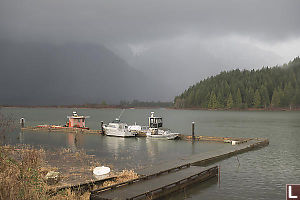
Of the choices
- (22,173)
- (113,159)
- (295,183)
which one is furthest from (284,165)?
(22,173)

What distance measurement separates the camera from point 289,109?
646ft

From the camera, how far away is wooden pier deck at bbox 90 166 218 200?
14148mm

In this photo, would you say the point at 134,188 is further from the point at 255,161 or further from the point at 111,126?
the point at 111,126

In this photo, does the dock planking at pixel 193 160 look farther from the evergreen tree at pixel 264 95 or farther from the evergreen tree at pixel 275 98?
the evergreen tree at pixel 264 95

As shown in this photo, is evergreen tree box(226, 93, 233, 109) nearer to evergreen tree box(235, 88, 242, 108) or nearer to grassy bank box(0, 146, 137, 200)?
evergreen tree box(235, 88, 242, 108)

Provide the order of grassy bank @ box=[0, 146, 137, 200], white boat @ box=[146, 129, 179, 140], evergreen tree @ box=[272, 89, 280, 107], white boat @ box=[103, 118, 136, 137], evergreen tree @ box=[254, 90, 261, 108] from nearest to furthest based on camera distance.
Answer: grassy bank @ box=[0, 146, 137, 200] < white boat @ box=[146, 129, 179, 140] < white boat @ box=[103, 118, 136, 137] < evergreen tree @ box=[272, 89, 280, 107] < evergreen tree @ box=[254, 90, 261, 108]

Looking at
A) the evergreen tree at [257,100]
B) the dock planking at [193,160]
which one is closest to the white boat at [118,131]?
the dock planking at [193,160]

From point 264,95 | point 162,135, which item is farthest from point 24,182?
point 264,95

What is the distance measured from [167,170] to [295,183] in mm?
9222

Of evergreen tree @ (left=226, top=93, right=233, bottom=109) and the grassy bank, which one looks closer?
the grassy bank

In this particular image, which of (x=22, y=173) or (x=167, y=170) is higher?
(x=22, y=173)

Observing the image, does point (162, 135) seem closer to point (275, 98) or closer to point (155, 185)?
point (155, 185)

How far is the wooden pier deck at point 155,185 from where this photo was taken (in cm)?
1415

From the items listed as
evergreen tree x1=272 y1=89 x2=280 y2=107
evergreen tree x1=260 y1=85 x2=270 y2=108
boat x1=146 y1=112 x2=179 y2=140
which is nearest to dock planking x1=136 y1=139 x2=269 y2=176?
boat x1=146 y1=112 x2=179 y2=140
